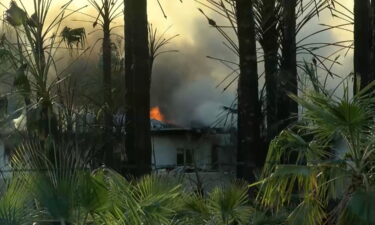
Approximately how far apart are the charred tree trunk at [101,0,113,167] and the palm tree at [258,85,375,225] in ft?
19.5

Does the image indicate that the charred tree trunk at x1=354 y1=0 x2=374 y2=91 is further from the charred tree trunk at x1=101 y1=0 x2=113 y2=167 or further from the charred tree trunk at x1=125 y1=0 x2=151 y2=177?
the charred tree trunk at x1=101 y1=0 x2=113 y2=167

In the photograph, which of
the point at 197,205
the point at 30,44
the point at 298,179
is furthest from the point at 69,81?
the point at 298,179

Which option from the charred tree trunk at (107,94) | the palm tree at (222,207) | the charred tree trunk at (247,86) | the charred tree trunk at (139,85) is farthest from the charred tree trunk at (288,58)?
the palm tree at (222,207)

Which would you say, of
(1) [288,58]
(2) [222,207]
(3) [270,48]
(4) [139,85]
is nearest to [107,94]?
(3) [270,48]

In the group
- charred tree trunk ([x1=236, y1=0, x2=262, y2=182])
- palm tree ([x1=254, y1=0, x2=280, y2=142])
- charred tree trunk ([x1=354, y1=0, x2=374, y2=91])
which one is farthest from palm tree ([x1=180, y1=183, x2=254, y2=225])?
palm tree ([x1=254, y1=0, x2=280, y2=142])

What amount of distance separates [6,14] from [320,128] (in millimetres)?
11392

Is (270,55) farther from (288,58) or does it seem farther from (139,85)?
(139,85)

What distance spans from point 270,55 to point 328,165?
394 inches

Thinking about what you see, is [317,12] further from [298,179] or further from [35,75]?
[298,179]

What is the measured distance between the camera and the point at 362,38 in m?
14.6

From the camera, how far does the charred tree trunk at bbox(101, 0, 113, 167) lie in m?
16.0

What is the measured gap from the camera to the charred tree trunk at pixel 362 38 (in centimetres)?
1434

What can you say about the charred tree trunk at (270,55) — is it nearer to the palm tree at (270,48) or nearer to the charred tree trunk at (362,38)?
the palm tree at (270,48)

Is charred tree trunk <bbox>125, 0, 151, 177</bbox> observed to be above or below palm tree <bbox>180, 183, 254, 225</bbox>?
above
